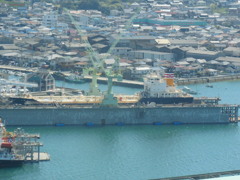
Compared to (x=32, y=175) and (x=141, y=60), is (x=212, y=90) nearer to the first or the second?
(x=141, y=60)

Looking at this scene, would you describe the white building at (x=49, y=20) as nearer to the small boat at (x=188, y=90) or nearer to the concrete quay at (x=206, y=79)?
the concrete quay at (x=206, y=79)

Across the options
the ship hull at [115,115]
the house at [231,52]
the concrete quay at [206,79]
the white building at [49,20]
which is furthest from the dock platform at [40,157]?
the white building at [49,20]

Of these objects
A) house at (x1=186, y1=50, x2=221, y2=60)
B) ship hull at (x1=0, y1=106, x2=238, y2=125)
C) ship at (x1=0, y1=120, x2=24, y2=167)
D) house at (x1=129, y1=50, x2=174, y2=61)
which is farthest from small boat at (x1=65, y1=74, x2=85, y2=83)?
ship at (x1=0, y1=120, x2=24, y2=167)

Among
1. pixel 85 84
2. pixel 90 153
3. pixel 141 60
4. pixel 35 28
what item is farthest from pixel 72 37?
pixel 90 153

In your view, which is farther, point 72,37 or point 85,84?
point 72,37

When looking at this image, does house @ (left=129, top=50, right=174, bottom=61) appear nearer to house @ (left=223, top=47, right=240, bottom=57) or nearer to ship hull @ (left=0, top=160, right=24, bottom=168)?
house @ (left=223, top=47, right=240, bottom=57)

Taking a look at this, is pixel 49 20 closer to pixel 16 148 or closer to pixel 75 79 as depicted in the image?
pixel 75 79

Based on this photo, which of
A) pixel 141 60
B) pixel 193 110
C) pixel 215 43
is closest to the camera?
pixel 193 110
